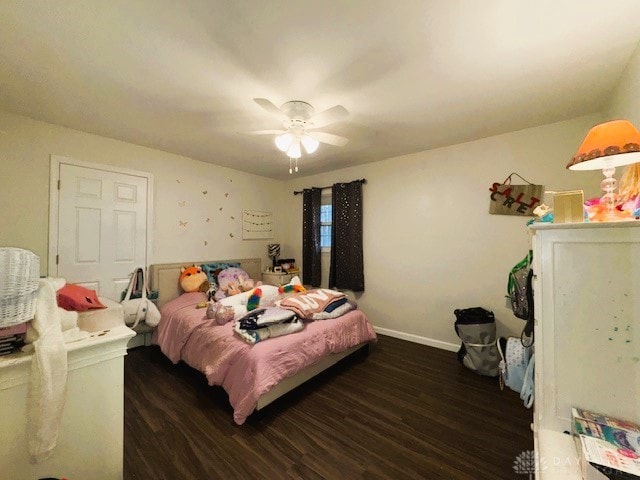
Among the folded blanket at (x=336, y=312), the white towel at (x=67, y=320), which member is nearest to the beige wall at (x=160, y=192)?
the white towel at (x=67, y=320)

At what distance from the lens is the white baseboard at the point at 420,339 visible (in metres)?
2.98

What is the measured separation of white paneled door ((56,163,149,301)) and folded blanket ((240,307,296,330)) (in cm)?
185

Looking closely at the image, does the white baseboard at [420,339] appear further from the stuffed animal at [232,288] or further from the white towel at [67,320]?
the white towel at [67,320]

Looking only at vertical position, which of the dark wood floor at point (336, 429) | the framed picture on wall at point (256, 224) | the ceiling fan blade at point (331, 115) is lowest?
the dark wood floor at point (336, 429)

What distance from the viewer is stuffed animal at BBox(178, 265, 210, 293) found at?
123 inches

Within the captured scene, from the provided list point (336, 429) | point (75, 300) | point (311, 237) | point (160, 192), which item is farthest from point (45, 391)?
point (311, 237)

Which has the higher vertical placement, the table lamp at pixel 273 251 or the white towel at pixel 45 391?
the table lamp at pixel 273 251

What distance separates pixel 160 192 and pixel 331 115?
8.28 ft

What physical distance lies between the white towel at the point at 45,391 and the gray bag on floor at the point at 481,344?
2.93m

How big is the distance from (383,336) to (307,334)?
1.75 m

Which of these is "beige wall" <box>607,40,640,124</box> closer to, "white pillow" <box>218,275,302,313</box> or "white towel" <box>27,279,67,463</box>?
"white pillow" <box>218,275,302,313</box>

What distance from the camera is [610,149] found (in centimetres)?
113

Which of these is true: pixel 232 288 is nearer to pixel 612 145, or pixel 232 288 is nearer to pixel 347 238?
pixel 347 238

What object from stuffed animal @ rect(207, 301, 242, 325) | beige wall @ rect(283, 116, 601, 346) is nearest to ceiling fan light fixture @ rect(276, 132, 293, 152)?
stuffed animal @ rect(207, 301, 242, 325)
